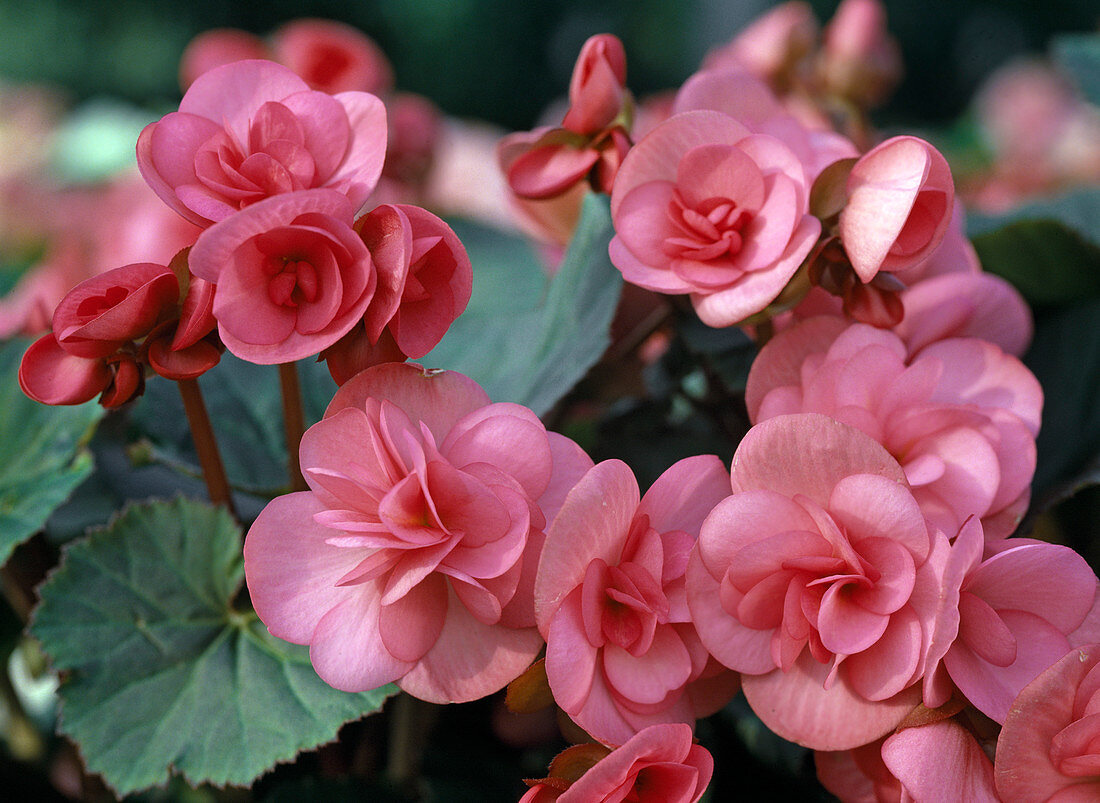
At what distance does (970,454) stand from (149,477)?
0.47 m

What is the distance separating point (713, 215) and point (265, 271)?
0.18 meters

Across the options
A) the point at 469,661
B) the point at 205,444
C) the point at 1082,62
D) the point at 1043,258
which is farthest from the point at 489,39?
the point at 469,661

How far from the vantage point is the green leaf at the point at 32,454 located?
0.46 m

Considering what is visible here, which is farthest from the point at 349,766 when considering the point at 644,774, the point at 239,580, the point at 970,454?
the point at 970,454

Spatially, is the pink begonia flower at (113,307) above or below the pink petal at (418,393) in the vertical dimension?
above

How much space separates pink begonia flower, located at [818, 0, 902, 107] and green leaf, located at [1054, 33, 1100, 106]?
0.49 feet

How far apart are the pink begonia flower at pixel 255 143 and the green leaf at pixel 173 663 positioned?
0.17 metres

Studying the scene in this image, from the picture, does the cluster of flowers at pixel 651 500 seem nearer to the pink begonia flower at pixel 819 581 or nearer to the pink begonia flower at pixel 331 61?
the pink begonia flower at pixel 819 581

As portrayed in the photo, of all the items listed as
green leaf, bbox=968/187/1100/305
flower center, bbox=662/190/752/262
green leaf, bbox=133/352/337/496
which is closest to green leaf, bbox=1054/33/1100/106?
Answer: green leaf, bbox=968/187/1100/305

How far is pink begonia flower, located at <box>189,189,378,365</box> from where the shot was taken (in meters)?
0.30

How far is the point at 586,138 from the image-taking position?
1.47ft

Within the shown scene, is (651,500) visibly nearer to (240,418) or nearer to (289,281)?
(289,281)

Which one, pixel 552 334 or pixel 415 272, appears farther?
pixel 552 334

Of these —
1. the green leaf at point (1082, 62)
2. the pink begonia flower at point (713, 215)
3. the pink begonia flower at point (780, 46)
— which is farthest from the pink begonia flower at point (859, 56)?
the pink begonia flower at point (713, 215)
